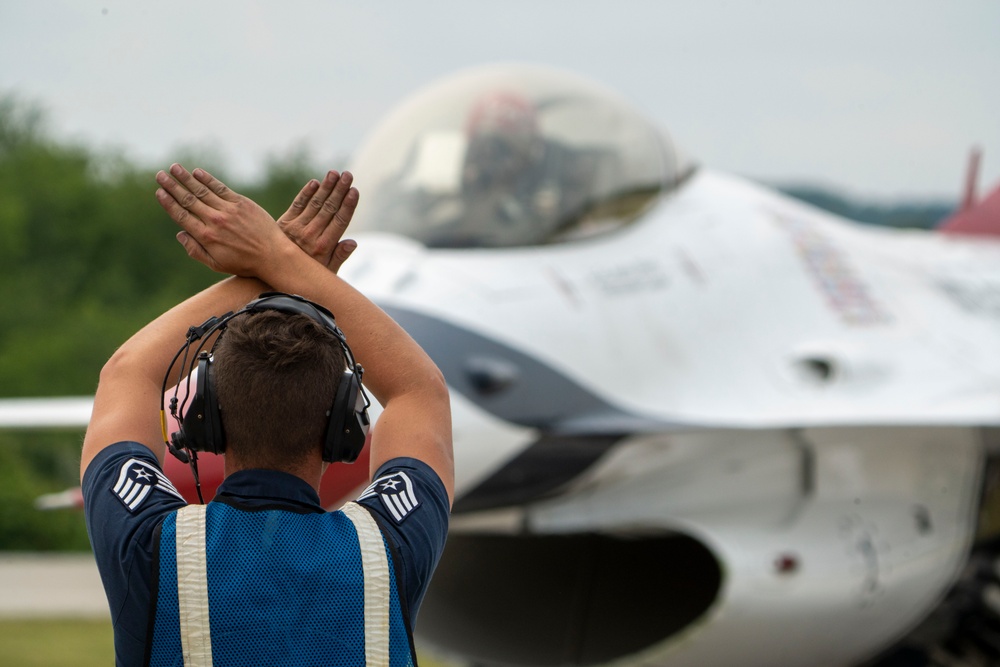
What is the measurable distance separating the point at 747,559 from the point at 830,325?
3.85ft

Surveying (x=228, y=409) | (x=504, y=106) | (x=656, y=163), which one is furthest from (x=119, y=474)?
(x=656, y=163)

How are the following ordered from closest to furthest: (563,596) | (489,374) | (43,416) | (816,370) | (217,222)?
(217,222) < (489,374) < (816,370) < (563,596) < (43,416)

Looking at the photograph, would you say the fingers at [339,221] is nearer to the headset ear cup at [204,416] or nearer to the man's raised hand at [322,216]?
the man's raised hand at [322,216]

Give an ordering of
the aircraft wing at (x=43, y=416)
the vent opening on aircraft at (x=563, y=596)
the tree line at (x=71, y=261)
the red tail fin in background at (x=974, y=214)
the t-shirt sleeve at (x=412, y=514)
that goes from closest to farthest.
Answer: the t-shirt sleeve at (x=412, y=514) < the vent opening on aircraft at (x=563, y=596) < the aircraft wing at (x=43, y=416) < the red tail fin in background at (x=974, y=214) < the tree line at (x=71, y=261)

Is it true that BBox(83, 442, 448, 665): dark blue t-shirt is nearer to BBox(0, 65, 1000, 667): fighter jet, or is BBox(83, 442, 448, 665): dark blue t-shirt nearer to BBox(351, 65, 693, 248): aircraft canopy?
BBox(0, 65, 1000, 667): fighter jet

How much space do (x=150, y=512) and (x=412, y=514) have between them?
1.06 feet

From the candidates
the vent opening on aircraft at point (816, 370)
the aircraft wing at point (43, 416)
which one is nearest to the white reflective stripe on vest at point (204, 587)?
the vent opening on aircraft at point (816, 370)

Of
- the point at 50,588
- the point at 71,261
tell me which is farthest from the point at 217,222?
the point at 71,261

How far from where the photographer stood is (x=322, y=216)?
180 centimetres

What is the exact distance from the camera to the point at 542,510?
4.91m

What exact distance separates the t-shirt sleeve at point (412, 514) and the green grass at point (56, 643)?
6.44 metres

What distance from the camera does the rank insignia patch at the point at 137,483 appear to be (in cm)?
146

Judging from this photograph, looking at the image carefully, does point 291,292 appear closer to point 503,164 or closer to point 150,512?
point 150,512

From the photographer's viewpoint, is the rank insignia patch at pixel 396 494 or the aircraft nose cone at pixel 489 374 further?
the aircraft nose cone at pixel 489 374
